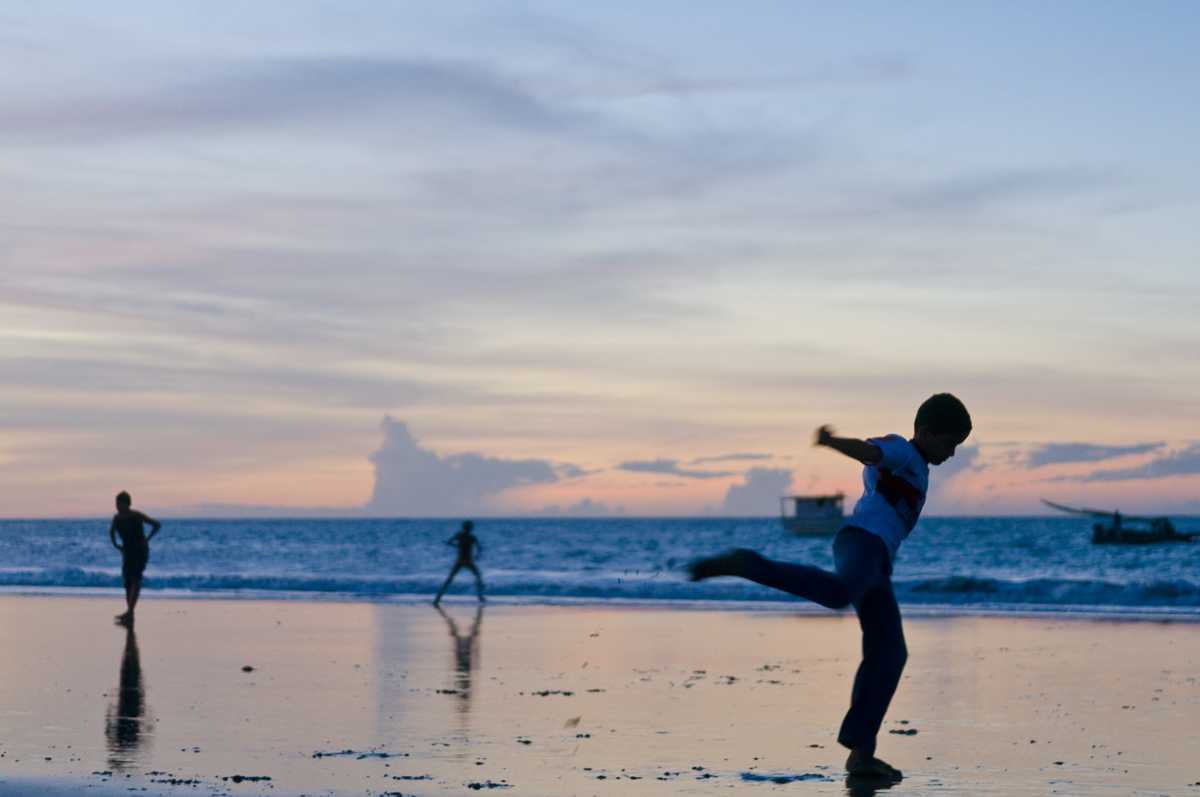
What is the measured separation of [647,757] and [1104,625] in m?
15.0

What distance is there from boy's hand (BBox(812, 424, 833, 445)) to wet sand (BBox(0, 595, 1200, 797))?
221 cm

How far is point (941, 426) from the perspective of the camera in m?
8.32

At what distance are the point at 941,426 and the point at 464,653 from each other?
10.5 metres

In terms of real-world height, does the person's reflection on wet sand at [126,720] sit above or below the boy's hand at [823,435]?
below

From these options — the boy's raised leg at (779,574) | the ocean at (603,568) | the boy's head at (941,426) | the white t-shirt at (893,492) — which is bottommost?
the ocean at (603,568)

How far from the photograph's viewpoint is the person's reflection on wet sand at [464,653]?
13.8 metres

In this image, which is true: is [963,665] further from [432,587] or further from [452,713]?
[432,587]

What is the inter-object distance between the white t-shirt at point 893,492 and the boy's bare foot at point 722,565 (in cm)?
83

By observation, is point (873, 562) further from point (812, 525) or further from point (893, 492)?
point (812, 525)

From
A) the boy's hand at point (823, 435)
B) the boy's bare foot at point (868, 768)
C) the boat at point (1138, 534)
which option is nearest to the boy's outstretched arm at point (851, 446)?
the boy's hand at point (823, 435)

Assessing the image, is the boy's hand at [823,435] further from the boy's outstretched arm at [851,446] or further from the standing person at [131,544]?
the standing person at [131,544]

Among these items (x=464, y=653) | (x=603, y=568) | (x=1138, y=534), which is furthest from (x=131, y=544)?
(x=1138, y=534)

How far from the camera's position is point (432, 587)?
36000mm

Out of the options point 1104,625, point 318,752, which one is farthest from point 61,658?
point 1104,625
